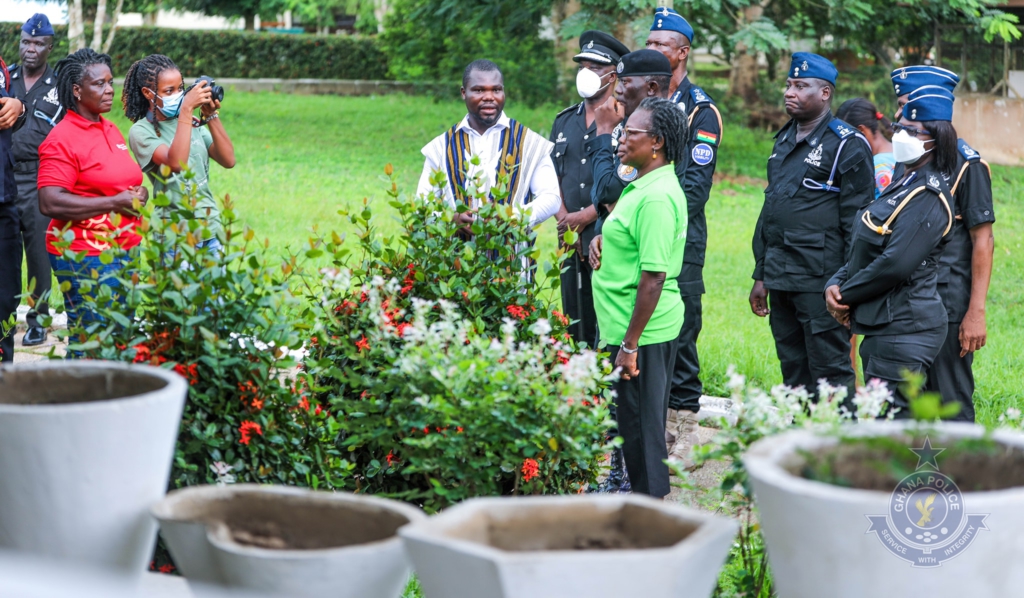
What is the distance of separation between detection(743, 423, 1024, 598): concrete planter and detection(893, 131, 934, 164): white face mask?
2451 millimetres

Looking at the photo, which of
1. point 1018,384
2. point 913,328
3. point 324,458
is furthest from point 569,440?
point 1018,384

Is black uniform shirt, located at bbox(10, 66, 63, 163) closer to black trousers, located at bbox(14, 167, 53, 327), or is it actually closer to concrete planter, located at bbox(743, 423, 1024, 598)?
black trousers, located at bbox(14, 167, 53, 327)

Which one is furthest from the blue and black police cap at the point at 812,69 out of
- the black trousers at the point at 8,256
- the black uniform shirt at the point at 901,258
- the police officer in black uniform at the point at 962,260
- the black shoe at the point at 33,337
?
the black shoe at the point at 33,337

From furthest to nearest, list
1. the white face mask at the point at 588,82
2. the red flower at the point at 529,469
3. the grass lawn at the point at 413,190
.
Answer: the grass lawn at the point at 413,190 < the white face mask at the point at 588,82 < the red flower at the point at 529,469

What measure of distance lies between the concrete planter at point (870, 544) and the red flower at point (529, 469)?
144cm

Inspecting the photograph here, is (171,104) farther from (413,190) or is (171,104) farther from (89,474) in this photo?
(413,190)

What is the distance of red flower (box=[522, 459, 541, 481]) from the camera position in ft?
11.6

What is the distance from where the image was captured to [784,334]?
5.56 m

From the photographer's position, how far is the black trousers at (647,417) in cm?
452

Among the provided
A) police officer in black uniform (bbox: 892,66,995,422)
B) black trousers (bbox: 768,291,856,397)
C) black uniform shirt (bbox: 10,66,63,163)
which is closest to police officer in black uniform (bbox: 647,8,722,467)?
black trousers (bbox: 768,291,856,397)

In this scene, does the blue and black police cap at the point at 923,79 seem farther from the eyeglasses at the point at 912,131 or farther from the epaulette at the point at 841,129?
the epaulette at the point at 841,129

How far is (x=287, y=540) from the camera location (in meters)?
2.34

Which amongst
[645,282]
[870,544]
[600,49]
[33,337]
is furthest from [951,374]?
[33,337]

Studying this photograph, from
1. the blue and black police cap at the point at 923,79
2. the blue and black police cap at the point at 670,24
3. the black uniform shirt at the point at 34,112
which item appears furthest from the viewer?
the black uniform shirt at the point at 34,112
